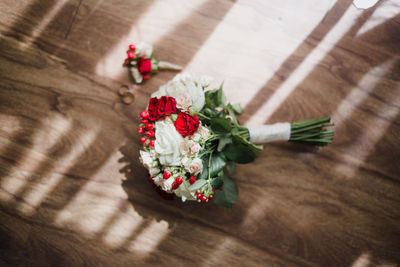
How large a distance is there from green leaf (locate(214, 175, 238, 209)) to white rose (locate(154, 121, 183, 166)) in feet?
1.07

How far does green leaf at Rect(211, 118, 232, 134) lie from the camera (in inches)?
35.6

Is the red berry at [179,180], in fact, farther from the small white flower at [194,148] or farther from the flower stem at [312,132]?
the flower stem at [312,132]

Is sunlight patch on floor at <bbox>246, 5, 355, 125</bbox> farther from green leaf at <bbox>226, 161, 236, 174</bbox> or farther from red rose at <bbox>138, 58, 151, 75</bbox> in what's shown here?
red rose at <bbox>138, 58, 151, 75</bbox>

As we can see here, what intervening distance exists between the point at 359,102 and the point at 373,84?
11 centimetres

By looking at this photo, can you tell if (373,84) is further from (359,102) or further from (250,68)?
(250,68)

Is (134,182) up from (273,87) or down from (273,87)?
down

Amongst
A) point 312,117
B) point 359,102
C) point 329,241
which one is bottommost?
point 329,241

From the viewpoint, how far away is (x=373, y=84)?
3.84 feet

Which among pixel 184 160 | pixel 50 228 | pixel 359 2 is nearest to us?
pixel 184 160

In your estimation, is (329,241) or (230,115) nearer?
(230,115)

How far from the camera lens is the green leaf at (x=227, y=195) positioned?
3.49 ft

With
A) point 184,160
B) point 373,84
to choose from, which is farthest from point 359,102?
point 184,160

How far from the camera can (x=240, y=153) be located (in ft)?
3.18

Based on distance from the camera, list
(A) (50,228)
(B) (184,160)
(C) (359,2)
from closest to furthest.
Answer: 1. (B) (184,160)
2. (C) (359,2)
3. (A) (50,228)
